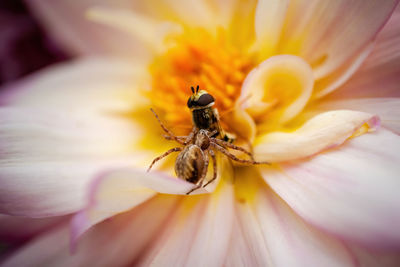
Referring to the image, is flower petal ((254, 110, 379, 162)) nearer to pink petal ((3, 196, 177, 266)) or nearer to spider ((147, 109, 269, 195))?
spider ((147, 109, 269, 195))

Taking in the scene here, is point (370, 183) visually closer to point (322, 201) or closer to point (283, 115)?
point (322, 201)

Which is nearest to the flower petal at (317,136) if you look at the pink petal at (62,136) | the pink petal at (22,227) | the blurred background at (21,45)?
the pink petal at (62,136)

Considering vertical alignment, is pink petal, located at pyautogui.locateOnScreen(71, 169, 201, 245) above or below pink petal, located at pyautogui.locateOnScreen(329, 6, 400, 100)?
below

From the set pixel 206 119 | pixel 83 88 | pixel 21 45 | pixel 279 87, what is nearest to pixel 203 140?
pixel 206 119

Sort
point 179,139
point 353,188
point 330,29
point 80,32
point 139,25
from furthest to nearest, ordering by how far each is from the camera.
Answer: point 80,32
point 139,25
point 179,139
point 330,29
point 353,188

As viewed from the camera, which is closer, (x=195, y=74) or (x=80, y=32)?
(x=195, y=74)

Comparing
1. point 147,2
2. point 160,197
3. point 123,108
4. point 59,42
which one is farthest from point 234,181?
point 59,42

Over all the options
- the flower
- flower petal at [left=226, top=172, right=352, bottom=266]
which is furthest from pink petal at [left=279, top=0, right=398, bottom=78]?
flower petal at [left=226, top=172, right=352, bottom=266]

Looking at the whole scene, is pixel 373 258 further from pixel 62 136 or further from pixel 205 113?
pixel 62 136
